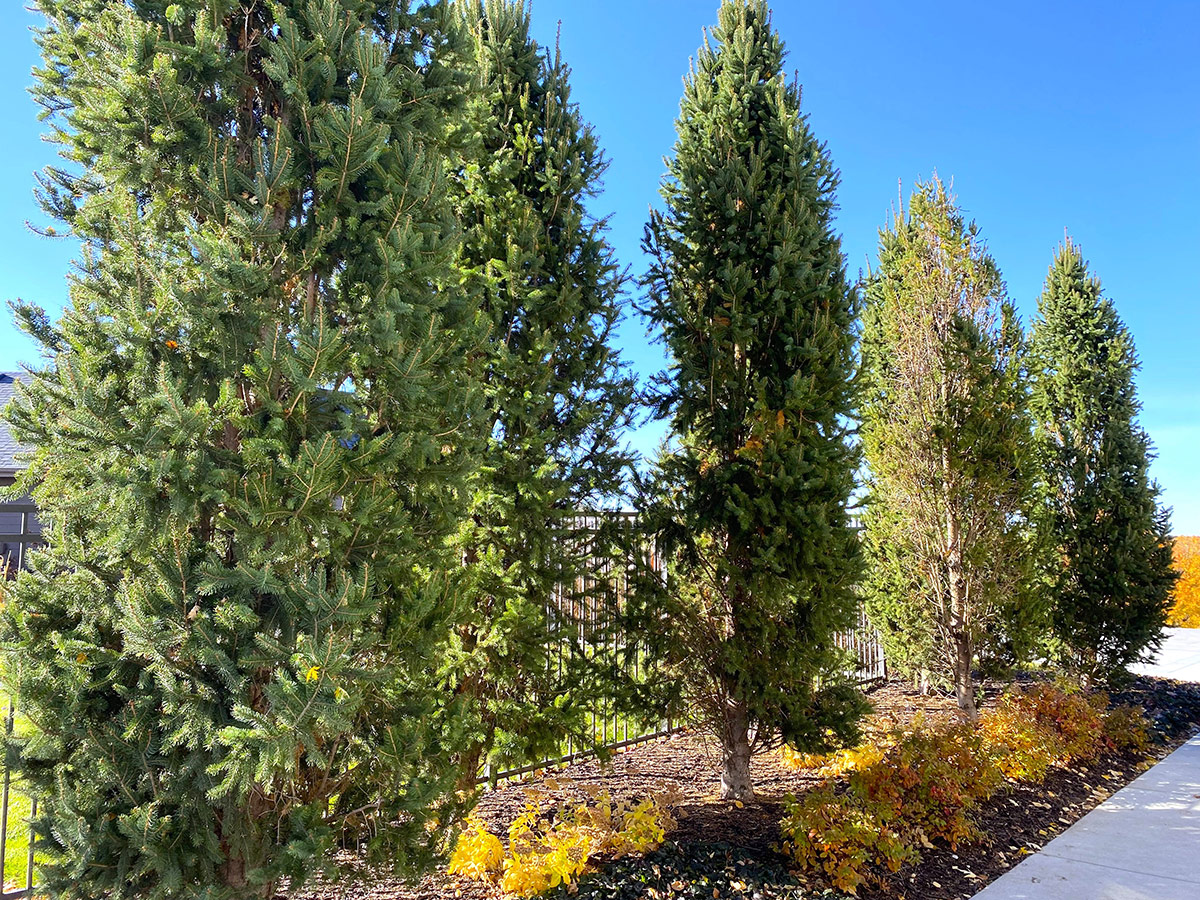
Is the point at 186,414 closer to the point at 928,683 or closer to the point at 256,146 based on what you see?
the point at 256,146

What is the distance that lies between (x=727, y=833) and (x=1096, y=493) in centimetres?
746

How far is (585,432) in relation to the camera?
4660 mm

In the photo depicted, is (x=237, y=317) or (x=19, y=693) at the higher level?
(x=237, y=317)

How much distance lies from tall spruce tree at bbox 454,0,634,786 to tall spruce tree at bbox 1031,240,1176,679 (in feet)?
21.2

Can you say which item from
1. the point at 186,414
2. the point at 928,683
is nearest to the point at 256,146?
the point at 186,414

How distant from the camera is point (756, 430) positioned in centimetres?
471

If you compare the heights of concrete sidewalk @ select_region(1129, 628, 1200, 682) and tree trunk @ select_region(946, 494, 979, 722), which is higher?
tree trunk @ select_region(946, 494, 979, 722)

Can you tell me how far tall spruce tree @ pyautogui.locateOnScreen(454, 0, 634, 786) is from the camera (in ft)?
13.7

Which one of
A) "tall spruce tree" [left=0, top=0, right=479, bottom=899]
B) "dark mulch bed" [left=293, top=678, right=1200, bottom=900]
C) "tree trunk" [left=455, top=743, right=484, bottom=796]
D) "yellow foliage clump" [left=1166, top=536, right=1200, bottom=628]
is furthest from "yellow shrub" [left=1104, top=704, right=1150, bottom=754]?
"yellow foliage clump" [left=1166, top=536, right=1200, bottom=628]

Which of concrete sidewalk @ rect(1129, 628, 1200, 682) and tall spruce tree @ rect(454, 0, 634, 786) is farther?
concrete sidewalk @ rect(1129, 628, 1200, 682)

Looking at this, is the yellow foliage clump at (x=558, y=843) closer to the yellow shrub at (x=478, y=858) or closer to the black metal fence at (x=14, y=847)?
the yellow shrub at (x=478, y=858)

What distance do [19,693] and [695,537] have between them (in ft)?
12.2

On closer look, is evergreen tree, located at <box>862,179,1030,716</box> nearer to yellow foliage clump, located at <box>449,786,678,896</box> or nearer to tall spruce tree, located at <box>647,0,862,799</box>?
tall spruce tree, located at <box>647,0,862,799</box>

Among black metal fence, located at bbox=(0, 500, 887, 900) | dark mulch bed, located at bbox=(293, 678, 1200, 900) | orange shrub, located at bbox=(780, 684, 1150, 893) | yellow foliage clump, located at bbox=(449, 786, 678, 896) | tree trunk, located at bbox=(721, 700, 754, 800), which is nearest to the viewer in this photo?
black metal fence, located at bbox=(0, 500, 887, 900)
